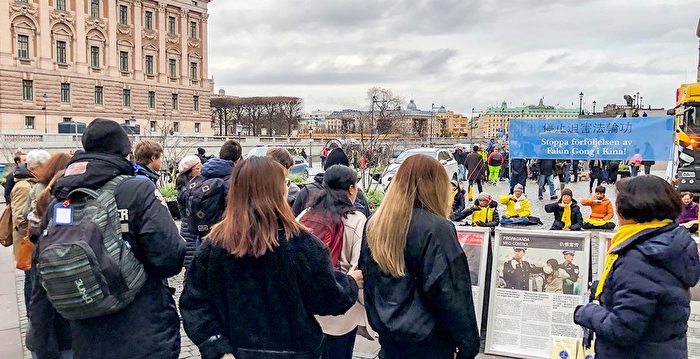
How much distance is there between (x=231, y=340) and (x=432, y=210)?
124 cm

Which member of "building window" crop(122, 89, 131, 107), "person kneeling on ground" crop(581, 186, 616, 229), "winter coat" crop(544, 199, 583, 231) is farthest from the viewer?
"building window" crop(122, 89, 131, 107)

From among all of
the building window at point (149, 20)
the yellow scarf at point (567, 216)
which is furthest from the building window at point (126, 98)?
the yellow scarf at point (567, 216)

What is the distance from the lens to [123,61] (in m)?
61.7

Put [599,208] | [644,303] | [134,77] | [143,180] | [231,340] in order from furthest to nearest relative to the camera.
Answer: [134,77]
[599,208]
[143,180]
[231,340]
[644,303]

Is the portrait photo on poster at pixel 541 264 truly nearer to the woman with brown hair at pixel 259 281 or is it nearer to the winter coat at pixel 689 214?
the woman with brown hair at pixel 259 281

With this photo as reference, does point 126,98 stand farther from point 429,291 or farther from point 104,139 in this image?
point 429,291

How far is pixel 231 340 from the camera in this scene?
113 inches

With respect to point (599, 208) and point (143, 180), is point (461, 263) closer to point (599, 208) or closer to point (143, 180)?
point (143, 180)

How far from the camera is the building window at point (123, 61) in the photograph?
61188mm

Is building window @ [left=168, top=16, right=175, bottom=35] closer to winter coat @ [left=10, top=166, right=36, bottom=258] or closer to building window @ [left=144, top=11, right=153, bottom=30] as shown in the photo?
building window @ [left=144, top=11, right=153, bottom=30]

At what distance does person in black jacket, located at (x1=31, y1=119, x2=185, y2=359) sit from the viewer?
2990mm

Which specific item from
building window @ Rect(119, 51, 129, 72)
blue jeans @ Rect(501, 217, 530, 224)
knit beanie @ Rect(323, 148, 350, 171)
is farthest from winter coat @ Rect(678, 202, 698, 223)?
building window @ Rect(119, 51, 129, 72)

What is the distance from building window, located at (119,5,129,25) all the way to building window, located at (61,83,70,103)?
31.6ft

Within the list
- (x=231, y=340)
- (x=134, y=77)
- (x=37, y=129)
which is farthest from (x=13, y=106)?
(x=231, y=340)
